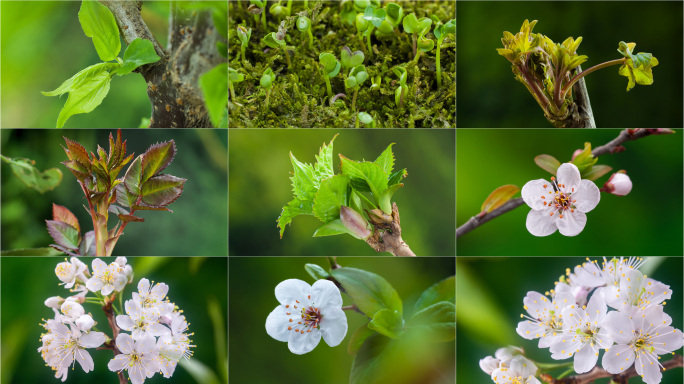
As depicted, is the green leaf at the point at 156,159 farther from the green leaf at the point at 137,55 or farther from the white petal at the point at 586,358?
the white petal at the point at 586,358

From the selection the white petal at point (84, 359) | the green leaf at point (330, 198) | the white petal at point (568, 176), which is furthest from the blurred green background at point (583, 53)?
the white petal at point (84, 359)

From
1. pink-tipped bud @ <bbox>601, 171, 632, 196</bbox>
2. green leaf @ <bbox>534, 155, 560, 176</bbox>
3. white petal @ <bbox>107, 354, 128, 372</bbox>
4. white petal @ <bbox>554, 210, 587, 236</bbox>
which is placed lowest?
white petal @ <bbox>107, 354, 128, 372</bbox>

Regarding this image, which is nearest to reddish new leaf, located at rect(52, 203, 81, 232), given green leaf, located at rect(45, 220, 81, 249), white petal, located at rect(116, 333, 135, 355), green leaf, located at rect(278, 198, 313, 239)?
green leaf, located at rect(45, 220, 81, 249)

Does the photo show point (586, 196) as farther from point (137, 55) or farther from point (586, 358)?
point (137, 55)

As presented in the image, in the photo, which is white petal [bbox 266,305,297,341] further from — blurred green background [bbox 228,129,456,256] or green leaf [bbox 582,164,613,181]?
green leaf [bbox 582,164,613,181]

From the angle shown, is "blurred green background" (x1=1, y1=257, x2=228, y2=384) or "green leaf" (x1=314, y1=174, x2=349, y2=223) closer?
"green leaf" (x1=314, y1=174, x2=349, y2=223)

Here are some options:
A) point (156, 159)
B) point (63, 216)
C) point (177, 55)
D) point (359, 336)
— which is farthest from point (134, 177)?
point (359, 336)
